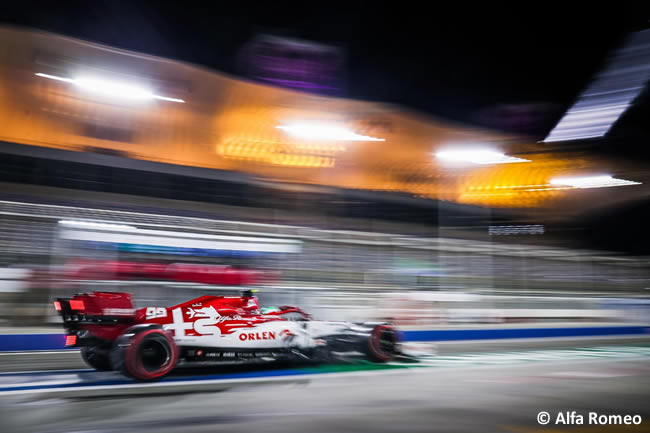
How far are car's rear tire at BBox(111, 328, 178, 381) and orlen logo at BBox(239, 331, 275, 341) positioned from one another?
82cm

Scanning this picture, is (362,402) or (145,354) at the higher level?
(145,354)

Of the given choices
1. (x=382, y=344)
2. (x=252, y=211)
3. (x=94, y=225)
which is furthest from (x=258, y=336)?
(x=252, y=211)

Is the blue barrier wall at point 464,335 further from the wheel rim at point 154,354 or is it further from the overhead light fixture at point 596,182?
the overhead light fixture at point 596,182

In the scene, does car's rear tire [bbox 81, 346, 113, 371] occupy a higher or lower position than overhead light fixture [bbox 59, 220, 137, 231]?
lower

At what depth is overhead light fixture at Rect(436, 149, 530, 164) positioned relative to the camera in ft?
67.6

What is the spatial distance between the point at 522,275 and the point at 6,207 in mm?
15051

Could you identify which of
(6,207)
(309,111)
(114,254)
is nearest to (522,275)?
(309,111)

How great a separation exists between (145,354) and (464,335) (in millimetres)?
Result: 8400

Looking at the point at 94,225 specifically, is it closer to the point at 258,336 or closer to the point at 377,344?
the point at 258,336

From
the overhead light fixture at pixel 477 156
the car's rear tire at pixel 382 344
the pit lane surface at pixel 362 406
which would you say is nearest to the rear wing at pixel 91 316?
the pit lane surface at pixel 362 406

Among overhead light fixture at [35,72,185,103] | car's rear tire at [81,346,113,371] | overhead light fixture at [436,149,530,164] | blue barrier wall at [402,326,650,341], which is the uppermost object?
overhead light fixture at [436,149,530,164]

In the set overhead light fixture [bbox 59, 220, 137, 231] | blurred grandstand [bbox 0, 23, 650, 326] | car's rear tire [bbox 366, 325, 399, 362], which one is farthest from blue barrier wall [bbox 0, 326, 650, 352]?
car's rear tire [bbox 366, 325, 399, 362]

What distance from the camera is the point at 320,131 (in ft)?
56.2

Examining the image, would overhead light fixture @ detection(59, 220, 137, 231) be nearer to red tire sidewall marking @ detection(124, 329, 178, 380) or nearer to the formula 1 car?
the formula 1 car
